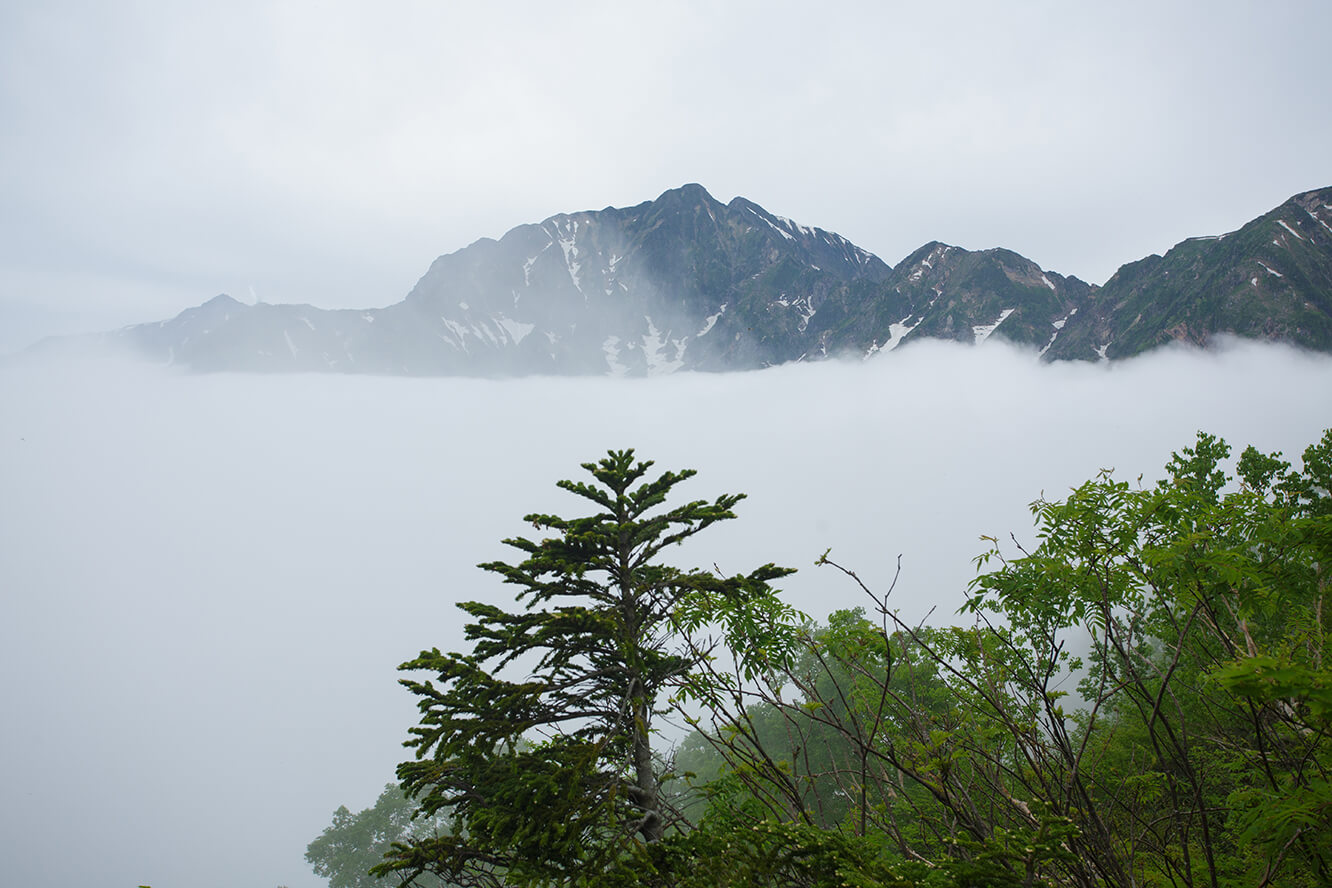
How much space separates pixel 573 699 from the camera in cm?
788

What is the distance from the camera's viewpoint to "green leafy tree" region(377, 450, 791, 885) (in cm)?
625

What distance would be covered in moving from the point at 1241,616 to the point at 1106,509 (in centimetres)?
131

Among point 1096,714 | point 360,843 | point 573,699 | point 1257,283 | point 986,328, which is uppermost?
point 1257,283

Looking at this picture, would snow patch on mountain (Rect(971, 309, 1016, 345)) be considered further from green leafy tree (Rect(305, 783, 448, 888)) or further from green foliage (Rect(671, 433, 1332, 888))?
green foliage (Rect(671, 433, 1332, 888))

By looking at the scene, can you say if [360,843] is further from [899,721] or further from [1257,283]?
[1257,283]

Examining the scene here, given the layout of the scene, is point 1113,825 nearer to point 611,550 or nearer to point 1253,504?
point 1253,504

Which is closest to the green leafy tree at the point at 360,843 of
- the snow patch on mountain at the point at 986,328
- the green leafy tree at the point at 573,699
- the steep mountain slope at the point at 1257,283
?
the green leafy tree at the point at 573,699

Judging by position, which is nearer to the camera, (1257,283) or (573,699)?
(573,699)

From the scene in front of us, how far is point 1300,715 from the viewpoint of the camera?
360cm

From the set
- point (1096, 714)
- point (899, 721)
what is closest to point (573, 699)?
point (899, 721)

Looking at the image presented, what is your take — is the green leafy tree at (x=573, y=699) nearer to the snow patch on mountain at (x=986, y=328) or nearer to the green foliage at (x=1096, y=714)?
the green foliage at (x=1096, y=714)

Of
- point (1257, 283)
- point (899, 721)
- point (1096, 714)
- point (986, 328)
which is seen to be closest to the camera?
point (1096, 714)

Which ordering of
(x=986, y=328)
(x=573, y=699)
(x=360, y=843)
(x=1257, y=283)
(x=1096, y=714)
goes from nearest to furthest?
(x=1096, y=714) → (x=573, y=699) → (x=360, y=843) → (x=1257, y=283) → (x=986, y=328)

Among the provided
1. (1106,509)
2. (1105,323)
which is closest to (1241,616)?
(1106,509)
